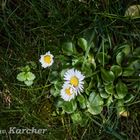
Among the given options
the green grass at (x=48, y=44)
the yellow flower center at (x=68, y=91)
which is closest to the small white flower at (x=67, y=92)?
the yellow flower center at (x=68, y=91)

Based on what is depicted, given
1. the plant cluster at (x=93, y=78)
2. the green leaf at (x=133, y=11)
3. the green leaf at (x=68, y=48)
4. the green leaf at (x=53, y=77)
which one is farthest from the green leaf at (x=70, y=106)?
the green leaf at (x=133, y=11)

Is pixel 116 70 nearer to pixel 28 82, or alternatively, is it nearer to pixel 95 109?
pixel 95 109

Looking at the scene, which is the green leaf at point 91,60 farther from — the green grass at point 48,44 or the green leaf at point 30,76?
the green leaf at point 30,76

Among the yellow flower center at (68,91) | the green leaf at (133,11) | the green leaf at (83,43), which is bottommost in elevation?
the yellow flower center at (68,91)

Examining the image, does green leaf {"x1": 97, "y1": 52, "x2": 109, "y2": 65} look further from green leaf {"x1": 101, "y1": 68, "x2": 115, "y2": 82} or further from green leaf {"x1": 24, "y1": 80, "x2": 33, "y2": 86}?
green leaf {"x1": 24, "y1": 80, "x2": 33, "y2": 86}

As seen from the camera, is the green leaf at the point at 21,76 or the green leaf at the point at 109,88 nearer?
the green leaf at the point at 109,88

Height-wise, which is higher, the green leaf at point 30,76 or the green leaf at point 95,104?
the green leaf at point 30,76

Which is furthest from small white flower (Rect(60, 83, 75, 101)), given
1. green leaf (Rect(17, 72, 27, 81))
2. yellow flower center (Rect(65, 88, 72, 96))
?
green leaf (Rect(17, 72, 27, 81))
